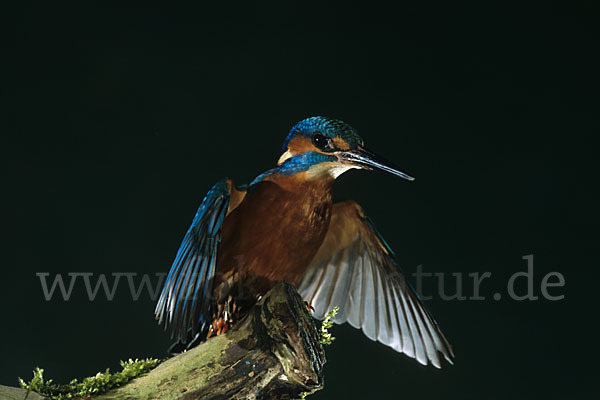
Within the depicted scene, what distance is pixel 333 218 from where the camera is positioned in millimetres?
1965

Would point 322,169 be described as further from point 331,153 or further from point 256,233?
point 256,233

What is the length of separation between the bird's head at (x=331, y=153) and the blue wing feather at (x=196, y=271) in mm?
229

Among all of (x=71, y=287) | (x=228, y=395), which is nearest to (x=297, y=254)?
(x=228, y=395)

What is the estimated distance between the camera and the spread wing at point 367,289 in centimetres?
196

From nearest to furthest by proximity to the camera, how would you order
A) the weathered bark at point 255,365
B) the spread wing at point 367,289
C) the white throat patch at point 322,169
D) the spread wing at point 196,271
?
the weathered bark at point 255,365
the spread wing at point 196,271
the white throat patch at point 322,169
the spread wing at point 367,289

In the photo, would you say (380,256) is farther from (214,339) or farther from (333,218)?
(214,339)

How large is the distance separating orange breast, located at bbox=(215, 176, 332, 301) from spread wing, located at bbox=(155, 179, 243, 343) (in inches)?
3.5

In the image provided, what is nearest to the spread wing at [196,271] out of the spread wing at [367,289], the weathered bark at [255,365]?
the weathered bark at [255,365]

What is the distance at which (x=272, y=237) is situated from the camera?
63.9 inches

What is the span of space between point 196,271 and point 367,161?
1.72 feet

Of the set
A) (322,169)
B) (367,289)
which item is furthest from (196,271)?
(367,289)

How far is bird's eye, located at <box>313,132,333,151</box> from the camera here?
1.66m

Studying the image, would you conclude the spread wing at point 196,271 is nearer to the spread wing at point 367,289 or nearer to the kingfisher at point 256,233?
the kingfisher at point 256,233

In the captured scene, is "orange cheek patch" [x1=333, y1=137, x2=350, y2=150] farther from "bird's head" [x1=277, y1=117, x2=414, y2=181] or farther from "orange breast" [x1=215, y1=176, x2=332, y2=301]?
"orange breast" [x1=215, y1=176, x2=332, y2=301]
